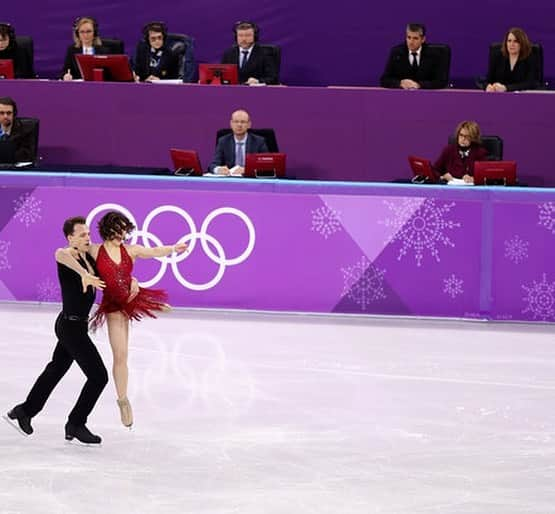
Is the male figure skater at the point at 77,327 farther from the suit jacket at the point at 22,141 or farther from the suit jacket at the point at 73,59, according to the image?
the suit jacket at the point at 73,59

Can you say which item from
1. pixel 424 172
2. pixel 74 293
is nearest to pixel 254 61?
pixel 424 172

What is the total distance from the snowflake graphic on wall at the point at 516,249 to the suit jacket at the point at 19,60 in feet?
19.8

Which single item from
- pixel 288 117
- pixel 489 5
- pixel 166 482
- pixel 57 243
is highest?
pixel 489 5

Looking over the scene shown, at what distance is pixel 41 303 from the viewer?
42.4ft

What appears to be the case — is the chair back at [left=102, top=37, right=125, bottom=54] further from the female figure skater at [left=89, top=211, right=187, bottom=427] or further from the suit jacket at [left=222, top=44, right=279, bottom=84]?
the female figure skater at [left=89, top=211, right=187, bottom=427]

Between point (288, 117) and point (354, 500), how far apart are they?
7824 millimetres

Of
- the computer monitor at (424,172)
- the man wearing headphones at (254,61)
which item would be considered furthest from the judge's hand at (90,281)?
the man wearing headphones at (254,61)

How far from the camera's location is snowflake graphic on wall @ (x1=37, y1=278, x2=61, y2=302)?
1288 cm

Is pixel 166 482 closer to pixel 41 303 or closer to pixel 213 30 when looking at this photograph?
pixel 41 303

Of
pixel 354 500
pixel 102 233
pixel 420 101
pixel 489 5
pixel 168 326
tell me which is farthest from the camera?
pixel 489 5

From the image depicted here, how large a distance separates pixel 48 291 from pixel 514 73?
5.42 metres

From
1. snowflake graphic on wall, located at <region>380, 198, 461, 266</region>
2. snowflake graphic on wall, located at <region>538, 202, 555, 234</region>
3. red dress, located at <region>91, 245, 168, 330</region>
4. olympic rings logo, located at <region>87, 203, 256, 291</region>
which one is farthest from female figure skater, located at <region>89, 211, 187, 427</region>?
snowflake graphic on wall, located at <region>538, 202, 555, 234</region>

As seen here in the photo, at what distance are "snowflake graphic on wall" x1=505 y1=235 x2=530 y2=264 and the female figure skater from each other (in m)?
4.31

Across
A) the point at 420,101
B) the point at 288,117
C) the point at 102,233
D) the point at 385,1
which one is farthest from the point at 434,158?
the point at 102,233
